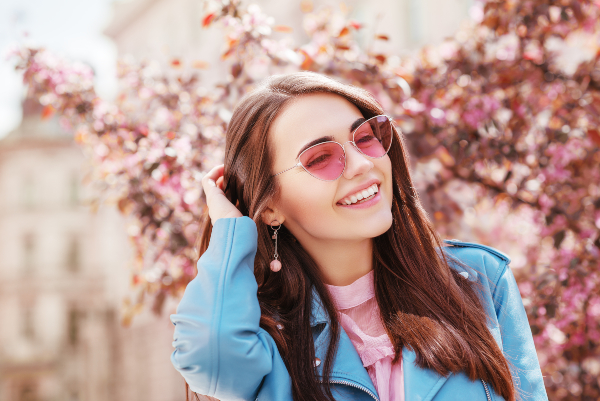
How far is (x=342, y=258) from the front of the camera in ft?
6.26

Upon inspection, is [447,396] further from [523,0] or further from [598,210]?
[523,0]

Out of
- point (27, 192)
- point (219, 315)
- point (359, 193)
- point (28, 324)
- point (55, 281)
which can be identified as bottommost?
point (28, 324)

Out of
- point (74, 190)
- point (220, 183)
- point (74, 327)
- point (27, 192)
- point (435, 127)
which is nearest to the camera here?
point (220, 183)

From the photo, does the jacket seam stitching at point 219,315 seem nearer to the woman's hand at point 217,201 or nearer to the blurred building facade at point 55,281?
the woman's hand at point 217,201

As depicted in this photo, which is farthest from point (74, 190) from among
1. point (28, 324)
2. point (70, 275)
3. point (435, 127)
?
point (435, 127)

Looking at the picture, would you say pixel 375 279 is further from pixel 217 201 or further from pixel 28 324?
pixel 28 324

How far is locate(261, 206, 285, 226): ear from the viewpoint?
190 cm

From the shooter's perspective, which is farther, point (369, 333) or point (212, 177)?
point (212, 177)

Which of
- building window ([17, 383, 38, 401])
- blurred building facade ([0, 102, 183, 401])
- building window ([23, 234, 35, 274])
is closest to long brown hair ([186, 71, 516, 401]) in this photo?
blurred building facade ([0, 102, 183, 401])

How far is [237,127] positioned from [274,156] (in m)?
0.21

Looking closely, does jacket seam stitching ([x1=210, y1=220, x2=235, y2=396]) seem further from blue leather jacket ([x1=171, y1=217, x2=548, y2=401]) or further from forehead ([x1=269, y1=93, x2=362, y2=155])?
forehead ([x1=269, y1=93, x2=362, y2=155])

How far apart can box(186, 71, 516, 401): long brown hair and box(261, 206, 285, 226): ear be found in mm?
31

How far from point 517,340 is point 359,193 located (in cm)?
70

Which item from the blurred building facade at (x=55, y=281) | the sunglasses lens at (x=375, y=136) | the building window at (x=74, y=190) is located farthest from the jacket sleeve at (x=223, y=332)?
the building window at (x=74, y=190)
